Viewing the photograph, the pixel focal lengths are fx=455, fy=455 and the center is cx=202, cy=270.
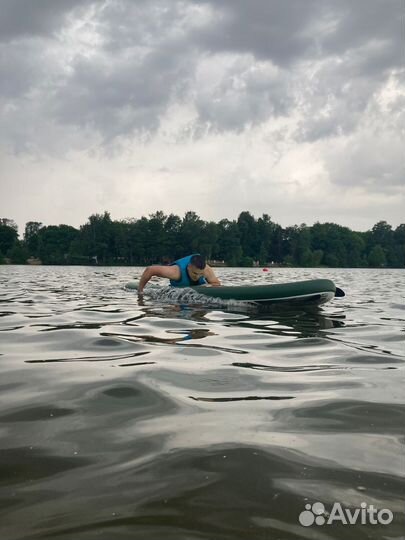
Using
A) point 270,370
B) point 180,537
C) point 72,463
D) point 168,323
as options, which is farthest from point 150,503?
point 168,323

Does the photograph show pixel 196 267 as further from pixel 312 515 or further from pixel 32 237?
pixel 32 237

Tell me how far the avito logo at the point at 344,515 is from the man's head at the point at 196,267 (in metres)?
8.10

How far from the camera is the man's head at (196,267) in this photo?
31.8 ft

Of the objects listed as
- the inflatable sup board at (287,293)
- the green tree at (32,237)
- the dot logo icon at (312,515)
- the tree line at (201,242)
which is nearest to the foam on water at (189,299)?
the inflatable sup board at (287,293)

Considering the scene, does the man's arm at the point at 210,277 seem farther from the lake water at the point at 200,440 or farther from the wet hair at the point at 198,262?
the lake water at the point at 200,440

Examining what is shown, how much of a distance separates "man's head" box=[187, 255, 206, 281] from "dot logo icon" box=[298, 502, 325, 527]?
8.09 meters

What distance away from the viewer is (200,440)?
7.31ft

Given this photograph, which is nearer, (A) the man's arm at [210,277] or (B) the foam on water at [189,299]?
(B) the foam on water at [189,299]

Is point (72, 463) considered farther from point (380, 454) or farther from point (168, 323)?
point (168, 323)

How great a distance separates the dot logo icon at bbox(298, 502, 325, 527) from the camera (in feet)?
5.09

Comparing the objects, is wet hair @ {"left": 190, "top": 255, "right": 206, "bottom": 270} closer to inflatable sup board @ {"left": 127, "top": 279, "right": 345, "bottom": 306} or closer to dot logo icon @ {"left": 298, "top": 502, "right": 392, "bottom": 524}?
inflatable sup board @ {"left": 127, "top": 279, "right": 345, "bottom": 306}

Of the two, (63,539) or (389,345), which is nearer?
(63,539)

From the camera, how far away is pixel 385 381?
3334 mm

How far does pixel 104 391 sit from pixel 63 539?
1.60 meters
